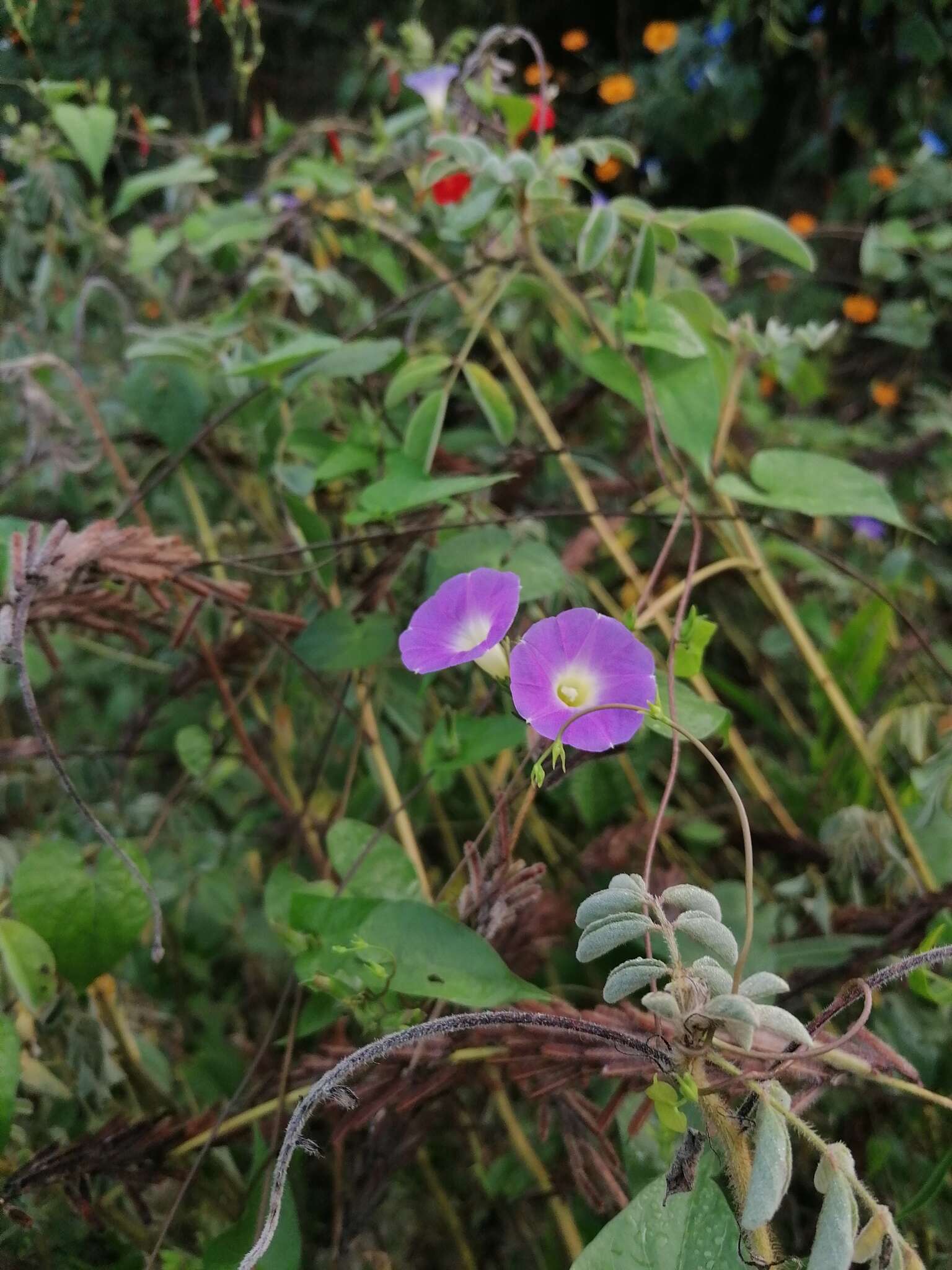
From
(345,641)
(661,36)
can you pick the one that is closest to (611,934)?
(345,641)

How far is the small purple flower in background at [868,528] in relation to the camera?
1199 mm

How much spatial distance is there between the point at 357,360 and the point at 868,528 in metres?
0.79

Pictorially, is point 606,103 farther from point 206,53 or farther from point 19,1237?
point 19,1237

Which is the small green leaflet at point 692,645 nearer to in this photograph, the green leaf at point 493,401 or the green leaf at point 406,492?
the green leaf at point 406,492

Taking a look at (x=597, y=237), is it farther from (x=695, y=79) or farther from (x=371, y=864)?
(x=695, y=79)

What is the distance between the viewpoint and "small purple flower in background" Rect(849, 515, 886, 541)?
1199mm

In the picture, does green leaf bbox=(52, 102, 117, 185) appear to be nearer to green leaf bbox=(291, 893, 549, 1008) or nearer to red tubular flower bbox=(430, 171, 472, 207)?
red tubular flower bbox=(430, 171, 472, 207)

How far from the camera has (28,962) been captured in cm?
57

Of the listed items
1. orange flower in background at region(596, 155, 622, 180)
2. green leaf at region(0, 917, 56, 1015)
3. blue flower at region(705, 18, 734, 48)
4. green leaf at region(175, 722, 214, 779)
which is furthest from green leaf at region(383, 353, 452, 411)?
blue flower at region(705, 18, 734, 48)

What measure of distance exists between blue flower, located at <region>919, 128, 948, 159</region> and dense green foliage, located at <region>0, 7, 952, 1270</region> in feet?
0.88

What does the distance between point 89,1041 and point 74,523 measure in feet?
2.15

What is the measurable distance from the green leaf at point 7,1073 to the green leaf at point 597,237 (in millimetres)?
631

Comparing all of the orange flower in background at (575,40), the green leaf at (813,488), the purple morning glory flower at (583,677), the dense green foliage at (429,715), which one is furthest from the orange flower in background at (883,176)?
the purple morning glory flower at (583,677)

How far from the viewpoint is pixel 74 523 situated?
1.10m
